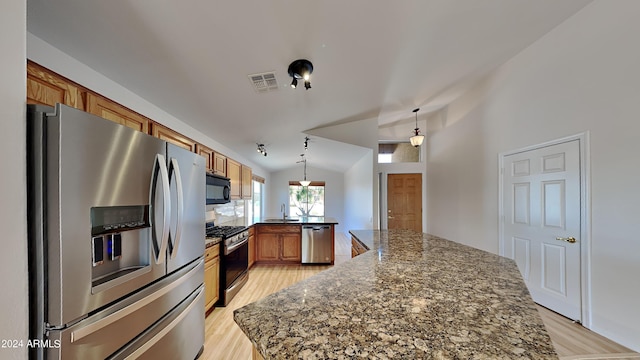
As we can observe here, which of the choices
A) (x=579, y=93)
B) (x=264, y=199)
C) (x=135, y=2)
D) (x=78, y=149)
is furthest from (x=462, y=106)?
(x=264, y=199)

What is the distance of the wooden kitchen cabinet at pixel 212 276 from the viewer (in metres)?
2.45

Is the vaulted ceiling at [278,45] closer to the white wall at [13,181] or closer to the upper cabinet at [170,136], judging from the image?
the upper cabinet at [170,136]

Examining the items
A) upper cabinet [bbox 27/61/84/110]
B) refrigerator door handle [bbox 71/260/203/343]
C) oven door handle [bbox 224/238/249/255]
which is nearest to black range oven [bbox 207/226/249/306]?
oven door handle [bbox 224/238/249/255]

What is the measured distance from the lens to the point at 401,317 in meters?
0.81

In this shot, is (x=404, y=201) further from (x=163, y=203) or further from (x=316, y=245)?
(x=163, y=203)

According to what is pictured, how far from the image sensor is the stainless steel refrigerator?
2.85 feet

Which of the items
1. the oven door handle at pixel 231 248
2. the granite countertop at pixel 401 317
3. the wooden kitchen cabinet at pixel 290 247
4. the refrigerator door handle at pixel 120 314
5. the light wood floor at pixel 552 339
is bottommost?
the light wood floor at pixel 552 339

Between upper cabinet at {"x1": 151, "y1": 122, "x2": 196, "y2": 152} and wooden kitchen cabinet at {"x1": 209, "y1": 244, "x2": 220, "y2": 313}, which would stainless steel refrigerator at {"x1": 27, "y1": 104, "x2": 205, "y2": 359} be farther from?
wooden kitchen cabinet at {"x1": 209, "y1": 244, "x2": 220, "y2": 313}

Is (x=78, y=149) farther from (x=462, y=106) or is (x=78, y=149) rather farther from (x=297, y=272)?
(x=462, y=106)

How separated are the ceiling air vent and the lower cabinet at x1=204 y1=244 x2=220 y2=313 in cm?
174

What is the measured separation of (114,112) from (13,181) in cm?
102

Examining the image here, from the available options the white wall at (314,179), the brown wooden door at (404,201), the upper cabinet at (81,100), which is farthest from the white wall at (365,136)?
the white wall at (314,179)

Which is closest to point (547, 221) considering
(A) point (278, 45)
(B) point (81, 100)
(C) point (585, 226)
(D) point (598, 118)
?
(C) point (585, 226)

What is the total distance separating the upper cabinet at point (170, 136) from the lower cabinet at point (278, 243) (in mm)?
2284
